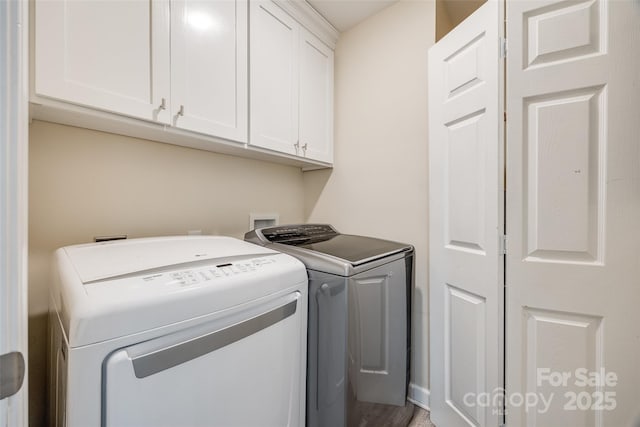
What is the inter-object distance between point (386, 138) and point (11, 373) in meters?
1.82

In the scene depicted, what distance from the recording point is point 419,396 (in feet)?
5.22

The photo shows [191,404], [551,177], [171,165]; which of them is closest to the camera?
[191,404]

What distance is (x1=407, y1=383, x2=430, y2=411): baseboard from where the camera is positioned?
1568mm

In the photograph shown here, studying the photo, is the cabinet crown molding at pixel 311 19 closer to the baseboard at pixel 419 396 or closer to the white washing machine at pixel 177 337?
the white washing machine at pixel 177 337

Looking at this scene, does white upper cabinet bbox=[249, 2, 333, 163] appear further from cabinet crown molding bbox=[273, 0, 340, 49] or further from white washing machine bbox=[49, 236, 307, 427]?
white washing machine bbox=[49, 236, 307, 427]

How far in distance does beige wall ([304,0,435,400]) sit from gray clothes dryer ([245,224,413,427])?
356 millimetres

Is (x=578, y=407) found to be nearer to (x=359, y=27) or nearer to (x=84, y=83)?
(x=84, y=83)

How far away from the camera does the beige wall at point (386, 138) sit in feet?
5.25

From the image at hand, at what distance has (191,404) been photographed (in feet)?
2.23

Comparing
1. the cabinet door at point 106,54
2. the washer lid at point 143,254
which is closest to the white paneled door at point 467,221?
the washer lid at point 143,254

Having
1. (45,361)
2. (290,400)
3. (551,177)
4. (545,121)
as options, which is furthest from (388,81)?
(45,361)

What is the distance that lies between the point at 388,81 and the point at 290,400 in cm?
187

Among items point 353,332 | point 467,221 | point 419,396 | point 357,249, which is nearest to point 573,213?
point 467,221

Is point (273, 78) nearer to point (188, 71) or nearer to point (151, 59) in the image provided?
point (188, 71)
